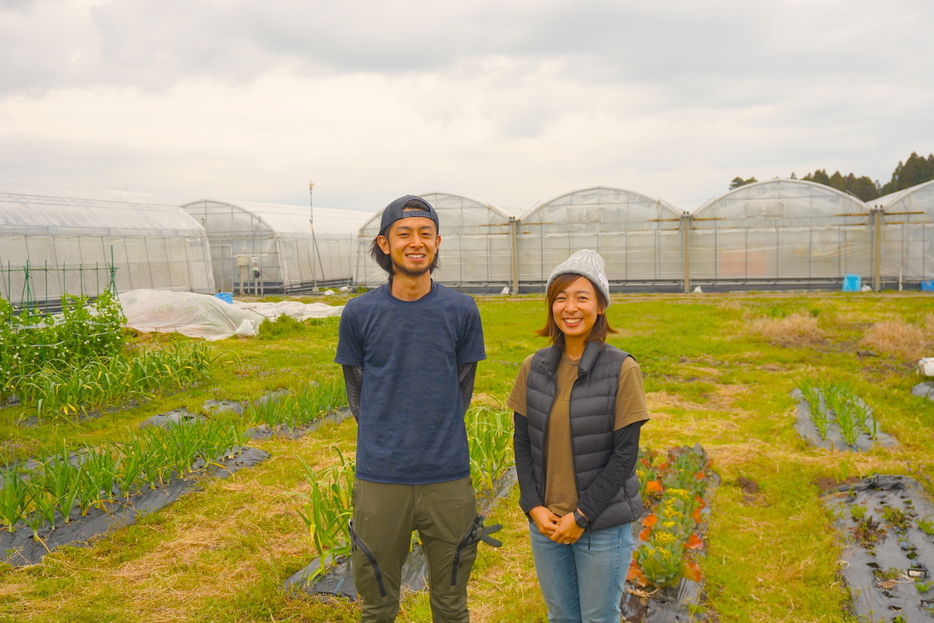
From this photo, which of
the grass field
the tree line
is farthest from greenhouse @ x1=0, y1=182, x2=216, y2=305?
the tree line

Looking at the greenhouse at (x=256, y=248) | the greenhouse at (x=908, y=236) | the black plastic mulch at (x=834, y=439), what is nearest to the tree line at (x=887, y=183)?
the greenhouse at (x=908, y=236)

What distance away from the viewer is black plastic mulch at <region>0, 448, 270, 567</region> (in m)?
4.18

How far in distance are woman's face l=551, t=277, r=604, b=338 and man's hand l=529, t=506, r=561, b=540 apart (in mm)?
636

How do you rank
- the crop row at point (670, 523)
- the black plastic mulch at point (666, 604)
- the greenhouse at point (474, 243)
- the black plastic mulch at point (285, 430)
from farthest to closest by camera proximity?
the greenhouse at point (474, 243) → the black plastic mulch at point (285, 430) → the crop row at point (670, 523) → the black plastic mulch at point (666, 604)

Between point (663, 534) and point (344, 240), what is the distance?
1072 inches

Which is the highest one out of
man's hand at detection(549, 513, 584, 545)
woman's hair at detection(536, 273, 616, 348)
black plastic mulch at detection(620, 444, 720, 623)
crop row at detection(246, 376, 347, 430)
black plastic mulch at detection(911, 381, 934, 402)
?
woman's hair at detection(536, 273, 616, 348)

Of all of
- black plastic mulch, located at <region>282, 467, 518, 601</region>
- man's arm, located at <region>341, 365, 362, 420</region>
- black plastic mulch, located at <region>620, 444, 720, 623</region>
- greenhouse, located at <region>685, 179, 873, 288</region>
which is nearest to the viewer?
man's arm, located at <region>341, 365, 362, 420</region>

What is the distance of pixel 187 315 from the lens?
48.4ft

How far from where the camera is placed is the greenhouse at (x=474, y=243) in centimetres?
2447

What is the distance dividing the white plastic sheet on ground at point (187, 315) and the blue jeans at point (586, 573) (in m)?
12.4

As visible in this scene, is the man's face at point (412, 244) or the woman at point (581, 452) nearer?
the woman at point (581, 452)

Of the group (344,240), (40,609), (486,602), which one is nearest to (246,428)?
(40,609)

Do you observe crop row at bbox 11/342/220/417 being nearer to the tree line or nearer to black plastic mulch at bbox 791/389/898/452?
black plastic mulch at bbox 791/389/898/452

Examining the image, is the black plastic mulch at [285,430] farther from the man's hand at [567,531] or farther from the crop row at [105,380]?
the man's hand at [567,531]
